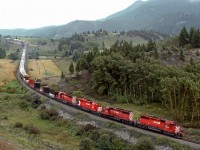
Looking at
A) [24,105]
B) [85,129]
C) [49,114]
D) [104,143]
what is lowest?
[24,105]

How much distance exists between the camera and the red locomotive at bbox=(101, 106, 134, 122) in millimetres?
64875

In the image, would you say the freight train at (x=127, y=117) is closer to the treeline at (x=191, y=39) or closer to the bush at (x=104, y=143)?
the bush at (x=104, y=143)

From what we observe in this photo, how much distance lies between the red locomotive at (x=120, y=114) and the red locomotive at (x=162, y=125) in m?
3.76

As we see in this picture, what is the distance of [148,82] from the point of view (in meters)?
86.7

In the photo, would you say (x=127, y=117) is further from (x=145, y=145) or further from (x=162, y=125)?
(x=145, y=145)

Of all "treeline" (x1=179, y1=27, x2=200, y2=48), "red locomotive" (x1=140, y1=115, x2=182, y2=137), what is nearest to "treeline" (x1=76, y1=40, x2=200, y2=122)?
"red locomotive" (x1=140, y1=115, x2=182, y2=137)

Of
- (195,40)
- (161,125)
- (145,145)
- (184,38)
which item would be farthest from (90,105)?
(184,38)

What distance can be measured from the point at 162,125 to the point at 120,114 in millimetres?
11230

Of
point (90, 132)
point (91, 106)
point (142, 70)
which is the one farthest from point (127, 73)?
point (90, 132)

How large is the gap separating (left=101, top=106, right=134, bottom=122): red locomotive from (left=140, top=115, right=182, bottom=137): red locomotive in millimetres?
3760

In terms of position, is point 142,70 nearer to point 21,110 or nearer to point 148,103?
point 148,103

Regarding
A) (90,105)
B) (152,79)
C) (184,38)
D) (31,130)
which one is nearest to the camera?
(31,130)

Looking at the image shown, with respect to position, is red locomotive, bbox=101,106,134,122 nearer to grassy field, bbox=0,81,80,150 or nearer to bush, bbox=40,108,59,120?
grassy field, bbox=0,81,80,150

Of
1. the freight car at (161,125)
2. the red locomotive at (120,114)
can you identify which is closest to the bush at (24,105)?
the red locomotive at (120,114)
